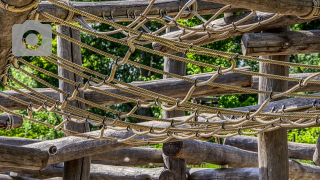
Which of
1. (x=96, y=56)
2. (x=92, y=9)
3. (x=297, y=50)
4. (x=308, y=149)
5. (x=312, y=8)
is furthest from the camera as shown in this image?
(x=96, y=56)

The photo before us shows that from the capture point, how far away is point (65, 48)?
11.4 feet

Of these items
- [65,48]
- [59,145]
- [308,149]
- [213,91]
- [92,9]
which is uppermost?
[92,9]

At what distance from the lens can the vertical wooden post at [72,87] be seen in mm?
3432

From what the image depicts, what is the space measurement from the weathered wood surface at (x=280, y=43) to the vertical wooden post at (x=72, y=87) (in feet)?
3.82

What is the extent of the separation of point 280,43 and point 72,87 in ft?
4.77

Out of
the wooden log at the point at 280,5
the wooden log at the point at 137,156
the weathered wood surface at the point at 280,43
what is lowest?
the wooden log at the point at 137,156

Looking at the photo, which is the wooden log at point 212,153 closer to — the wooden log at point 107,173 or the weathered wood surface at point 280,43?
the wooden log at point 107,173

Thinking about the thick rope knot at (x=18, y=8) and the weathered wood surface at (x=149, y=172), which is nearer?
the thick rope knot at (x=18, y=8)

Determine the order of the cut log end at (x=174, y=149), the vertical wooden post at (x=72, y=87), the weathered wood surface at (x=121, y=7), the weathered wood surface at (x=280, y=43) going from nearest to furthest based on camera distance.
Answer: the weathered wood surface at (x=121, y=7) → the weathered wood surface at (x=280, y=43) → the vertical wooden post at (x=72, y=87) → the cut log end at (x=174, y=149)

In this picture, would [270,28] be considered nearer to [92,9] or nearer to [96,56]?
[92,9]

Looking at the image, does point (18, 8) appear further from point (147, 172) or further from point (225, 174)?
point (225, 174)

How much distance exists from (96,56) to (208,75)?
7.92 metres

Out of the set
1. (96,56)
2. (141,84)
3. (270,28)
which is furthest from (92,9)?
(96,56)

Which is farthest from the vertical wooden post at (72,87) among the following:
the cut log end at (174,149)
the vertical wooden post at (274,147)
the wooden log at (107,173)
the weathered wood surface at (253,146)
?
the weathered wood surface at (253,146)
